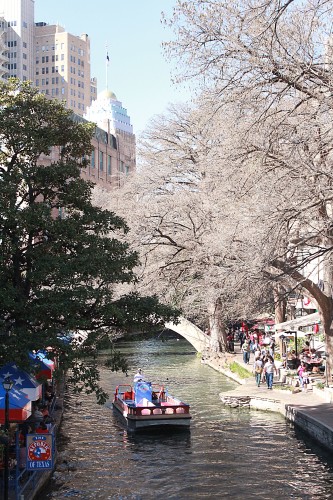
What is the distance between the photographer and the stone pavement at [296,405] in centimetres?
2101

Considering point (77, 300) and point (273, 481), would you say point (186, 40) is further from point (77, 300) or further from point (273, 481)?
point (273, 481)

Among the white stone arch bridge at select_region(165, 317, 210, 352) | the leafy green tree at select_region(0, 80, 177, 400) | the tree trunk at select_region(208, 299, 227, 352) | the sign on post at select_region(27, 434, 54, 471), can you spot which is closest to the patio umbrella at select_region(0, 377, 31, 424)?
the sign on post at select_region(27, 434, 54, 471)

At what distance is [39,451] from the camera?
15.2m

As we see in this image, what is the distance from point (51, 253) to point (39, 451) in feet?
14.2

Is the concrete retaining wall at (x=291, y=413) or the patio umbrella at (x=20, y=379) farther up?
the patio umbrella at (x=20, y=379)

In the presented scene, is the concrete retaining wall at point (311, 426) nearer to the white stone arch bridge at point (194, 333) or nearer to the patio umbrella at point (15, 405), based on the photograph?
the patio umbrella at point (15, 405)

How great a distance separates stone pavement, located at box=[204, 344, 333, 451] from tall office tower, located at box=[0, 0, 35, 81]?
140 metres

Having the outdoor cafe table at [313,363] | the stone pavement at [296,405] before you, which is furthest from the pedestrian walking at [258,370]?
the outdoor cafe table at [313,363]

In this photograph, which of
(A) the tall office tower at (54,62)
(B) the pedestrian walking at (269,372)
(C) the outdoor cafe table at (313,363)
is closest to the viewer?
(B) the pedestrian walking at (269,372)

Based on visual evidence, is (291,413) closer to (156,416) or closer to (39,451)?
(156,416)

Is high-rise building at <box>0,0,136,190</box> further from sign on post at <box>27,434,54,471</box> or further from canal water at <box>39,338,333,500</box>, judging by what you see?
sign on post at <box>27,434,54,471</box>

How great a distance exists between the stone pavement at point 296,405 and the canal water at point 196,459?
0.39m

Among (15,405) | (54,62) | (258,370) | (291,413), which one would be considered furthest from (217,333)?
(54,62)

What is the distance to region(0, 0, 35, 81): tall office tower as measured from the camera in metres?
157
